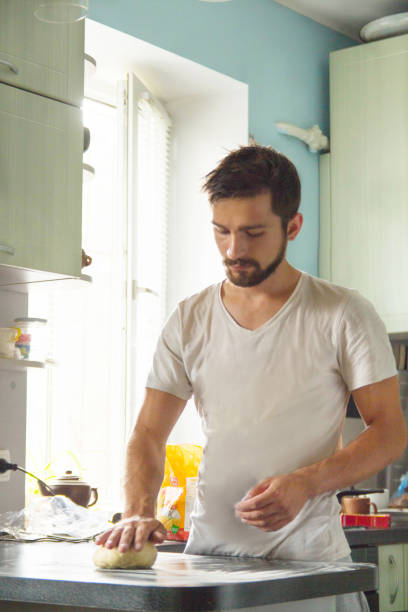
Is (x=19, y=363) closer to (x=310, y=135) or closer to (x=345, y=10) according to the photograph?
(x=310, y=135)

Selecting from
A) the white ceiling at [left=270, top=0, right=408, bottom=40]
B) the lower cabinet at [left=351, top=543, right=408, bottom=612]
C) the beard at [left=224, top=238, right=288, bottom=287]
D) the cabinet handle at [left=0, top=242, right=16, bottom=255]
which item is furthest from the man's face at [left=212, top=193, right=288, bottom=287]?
the white ceiling at [left=270, top=0, right=408, bottom=40]

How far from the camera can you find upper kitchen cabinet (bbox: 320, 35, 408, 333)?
4.05m

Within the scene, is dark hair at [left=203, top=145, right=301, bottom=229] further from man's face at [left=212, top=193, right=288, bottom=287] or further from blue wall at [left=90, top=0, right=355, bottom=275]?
blue wall at [left=90, top=0, right=355, bottom=275]

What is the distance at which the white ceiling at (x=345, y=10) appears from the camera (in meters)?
4.15

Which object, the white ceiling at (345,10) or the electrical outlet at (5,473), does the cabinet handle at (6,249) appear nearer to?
the electrical outlet at (5,473)

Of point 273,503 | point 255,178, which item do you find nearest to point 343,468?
point 273,503

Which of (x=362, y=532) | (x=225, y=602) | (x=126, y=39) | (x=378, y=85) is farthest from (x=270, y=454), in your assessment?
(x=378, y=85)

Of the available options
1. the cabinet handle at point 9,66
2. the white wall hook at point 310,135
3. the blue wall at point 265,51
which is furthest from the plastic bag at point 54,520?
the white wall hook at point 310,135

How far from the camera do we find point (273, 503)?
5.42 feet

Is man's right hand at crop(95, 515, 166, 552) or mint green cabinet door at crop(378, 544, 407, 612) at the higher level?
man's right hand at crop(95, 515, 166, 552)

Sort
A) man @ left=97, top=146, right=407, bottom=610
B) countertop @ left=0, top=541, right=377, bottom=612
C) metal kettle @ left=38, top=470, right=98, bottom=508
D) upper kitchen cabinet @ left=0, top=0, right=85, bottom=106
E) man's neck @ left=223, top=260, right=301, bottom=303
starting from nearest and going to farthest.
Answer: countertop @ left=0, top=541, right=377, bottom=612 → man @ left=97, top=146, right=407, bottom=610 → man's neck @ left=223, top=260, right=301, bottom=303 → upper kitchen cabinet @ left=0, top=0, right=85, bottom=106 → metal kettle @ left=38, top=470, right=98, bottom=508

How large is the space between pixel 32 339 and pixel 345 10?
224 cm

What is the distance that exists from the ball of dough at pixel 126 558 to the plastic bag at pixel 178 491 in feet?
4.13

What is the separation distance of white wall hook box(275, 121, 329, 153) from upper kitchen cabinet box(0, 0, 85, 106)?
1.38 m
